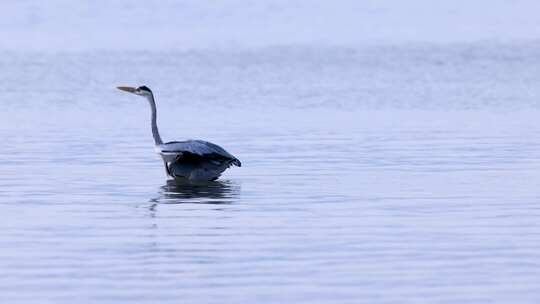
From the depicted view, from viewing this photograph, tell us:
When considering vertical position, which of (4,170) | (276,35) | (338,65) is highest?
(276,35)

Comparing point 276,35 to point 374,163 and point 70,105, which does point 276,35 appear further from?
point 374,163

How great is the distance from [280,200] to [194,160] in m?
2.09

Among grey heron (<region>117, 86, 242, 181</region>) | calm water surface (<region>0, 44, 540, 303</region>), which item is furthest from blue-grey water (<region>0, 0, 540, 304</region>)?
grey heron (<region>117, 86, 242, 181</region>)

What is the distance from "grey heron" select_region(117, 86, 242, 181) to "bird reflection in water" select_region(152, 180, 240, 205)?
0.33ft

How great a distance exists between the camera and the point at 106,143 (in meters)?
22.2

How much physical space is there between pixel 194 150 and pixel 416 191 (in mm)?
2341

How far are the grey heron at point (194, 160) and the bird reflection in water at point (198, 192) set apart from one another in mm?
99

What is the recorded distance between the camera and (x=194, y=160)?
57.5 feet

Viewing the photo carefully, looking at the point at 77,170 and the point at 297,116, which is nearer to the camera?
the point at 77,170

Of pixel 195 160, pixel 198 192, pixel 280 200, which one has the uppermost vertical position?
pixel 195 160

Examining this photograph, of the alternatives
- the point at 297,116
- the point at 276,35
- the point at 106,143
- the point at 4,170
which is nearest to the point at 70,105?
the point at 297,116

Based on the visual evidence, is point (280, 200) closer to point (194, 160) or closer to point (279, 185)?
point (279, 185)

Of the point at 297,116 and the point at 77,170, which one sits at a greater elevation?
the point at 297,116

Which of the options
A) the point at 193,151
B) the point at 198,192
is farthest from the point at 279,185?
the point at 193,151
